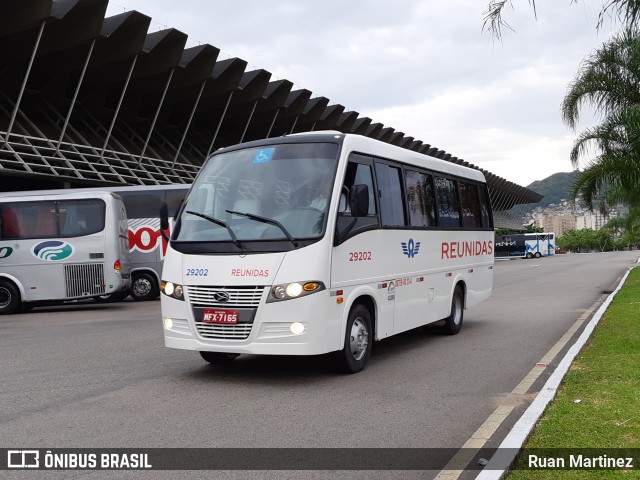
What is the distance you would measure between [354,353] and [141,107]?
39711 mm

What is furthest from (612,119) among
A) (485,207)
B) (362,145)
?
(362,145)

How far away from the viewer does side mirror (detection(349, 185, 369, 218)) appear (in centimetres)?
819

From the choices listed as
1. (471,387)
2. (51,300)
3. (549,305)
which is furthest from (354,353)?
(51,300)

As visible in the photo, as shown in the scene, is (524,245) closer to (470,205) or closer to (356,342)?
(470,205)

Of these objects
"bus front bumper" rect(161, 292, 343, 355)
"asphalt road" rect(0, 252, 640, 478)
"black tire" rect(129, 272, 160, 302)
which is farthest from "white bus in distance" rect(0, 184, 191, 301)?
"bus front bumper" rect(161, 292, 343, 355)

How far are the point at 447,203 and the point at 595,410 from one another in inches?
243

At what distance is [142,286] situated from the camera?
2306 centimetres

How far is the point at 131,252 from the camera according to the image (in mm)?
23156

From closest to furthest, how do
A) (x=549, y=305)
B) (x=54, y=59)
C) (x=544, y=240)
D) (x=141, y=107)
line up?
(x=549, y=305) < (x=54, y=59) < (x=141, y=107) < (x=544, y=240)

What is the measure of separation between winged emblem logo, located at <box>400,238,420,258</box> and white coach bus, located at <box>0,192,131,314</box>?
1094 centimetres

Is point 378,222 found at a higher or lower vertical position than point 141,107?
lower

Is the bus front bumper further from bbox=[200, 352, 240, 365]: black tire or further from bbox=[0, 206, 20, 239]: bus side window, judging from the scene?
bbox=[0, 206, 20, 239]: bus side window

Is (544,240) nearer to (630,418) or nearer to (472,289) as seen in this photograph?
(472,289)

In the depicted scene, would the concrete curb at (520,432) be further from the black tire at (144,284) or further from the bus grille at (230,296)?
the black tire at (144,284)
